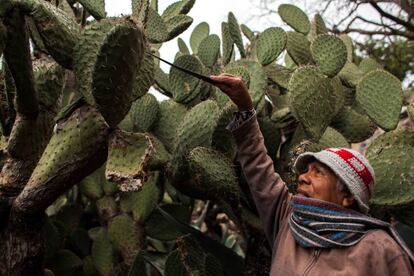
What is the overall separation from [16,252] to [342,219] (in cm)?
105

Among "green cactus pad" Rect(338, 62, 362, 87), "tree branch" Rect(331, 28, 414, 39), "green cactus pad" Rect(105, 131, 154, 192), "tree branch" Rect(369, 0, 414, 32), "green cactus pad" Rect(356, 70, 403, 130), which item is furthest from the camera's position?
"tree branch" Rect(331, 28, 414, 39)

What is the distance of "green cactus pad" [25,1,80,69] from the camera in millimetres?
1579

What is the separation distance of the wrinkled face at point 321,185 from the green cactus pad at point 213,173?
524 millimetres

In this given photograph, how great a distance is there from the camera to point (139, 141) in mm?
1642

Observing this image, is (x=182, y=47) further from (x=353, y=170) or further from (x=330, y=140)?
(x=353, y=170)

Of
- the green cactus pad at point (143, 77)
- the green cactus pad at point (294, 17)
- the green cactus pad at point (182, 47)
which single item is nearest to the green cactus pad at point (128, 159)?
the green cactus pad at point (143, 77)

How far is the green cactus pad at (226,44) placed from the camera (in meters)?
2.78

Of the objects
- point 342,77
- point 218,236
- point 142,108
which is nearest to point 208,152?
point 142,108

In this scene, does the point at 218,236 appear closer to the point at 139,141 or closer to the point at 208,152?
the point at 208,152

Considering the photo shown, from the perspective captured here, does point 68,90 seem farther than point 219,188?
Yes

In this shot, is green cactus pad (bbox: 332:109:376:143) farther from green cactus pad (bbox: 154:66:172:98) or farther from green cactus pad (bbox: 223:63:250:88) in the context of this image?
green cactus pad (bbox: 154:66:172:98)

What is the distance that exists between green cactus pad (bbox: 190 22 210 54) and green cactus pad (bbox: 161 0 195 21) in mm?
767

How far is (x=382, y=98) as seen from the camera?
7.38ft

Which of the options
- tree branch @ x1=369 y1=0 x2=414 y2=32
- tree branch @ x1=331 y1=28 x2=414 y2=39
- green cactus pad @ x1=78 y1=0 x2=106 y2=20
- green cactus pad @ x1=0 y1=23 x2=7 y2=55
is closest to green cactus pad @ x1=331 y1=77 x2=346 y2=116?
green cactus pad @ x1=78 y1=0 x2=106 y2=20
